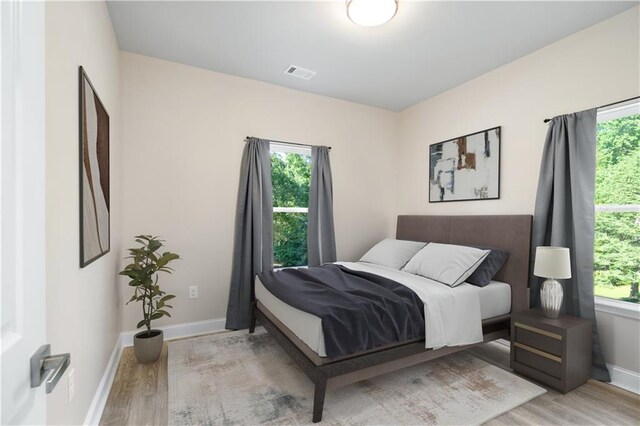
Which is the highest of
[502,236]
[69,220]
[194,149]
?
[194,149]

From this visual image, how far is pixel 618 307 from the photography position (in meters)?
2.34

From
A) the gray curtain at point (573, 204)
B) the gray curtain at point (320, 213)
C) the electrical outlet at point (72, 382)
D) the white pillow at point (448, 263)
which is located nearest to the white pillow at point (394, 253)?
the white pillow at point (448, 263)

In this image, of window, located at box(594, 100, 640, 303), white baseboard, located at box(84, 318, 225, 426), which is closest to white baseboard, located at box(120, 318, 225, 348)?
white baseboard, located at box(84, 318, 225, 426)

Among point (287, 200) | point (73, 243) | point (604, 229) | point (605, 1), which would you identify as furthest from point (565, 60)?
point (73, 243)

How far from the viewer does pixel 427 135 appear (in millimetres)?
4078

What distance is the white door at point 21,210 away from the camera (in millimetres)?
584

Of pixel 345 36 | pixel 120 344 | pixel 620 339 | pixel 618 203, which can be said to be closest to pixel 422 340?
pixel 620 339

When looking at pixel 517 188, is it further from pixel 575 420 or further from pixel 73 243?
Answer: pixel 73 243

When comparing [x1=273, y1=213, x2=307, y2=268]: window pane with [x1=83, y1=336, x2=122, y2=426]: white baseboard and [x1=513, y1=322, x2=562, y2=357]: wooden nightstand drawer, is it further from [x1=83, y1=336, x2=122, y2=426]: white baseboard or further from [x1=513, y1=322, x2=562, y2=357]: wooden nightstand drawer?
[x1=513, y1=322, x2=562, y2=357]: wooden nightstand drawer

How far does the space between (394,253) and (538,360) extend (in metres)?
1.61

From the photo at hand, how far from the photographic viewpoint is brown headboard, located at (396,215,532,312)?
281 centimetres

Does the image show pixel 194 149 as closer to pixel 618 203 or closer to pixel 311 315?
pixel 311 315

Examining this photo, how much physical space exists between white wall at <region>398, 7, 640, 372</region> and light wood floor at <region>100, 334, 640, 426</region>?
13.2 inches

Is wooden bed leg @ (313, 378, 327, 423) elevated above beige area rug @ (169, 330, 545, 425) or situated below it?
above
